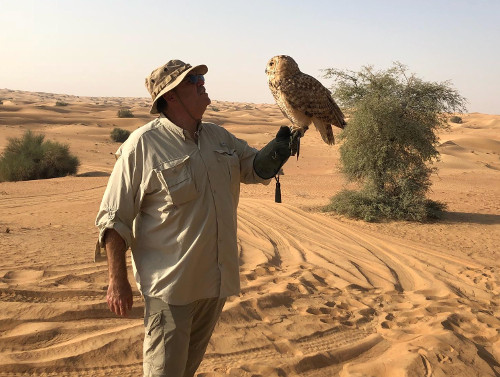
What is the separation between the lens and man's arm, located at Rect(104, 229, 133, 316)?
96.3 inches

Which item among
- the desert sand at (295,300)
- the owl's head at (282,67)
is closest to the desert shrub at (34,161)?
the desert sand at (295,300)

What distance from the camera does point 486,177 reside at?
20.4m

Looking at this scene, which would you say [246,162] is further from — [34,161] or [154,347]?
[34,161]

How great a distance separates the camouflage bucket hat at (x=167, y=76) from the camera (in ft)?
8.41

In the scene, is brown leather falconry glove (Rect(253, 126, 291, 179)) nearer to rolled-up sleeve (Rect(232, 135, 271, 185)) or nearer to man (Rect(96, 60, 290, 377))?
rolled-up sleeve (Rect(232, 135, 271, 185))

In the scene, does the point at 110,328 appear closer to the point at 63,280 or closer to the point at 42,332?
the point at 42,332

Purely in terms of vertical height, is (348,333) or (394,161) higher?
(394,161)

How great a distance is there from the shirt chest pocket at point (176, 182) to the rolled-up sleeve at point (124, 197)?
121 mm

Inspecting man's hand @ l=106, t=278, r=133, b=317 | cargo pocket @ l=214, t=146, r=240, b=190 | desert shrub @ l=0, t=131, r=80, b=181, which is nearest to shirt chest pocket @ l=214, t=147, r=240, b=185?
cargo pocket @ l=214, t=146, r=240, b=190

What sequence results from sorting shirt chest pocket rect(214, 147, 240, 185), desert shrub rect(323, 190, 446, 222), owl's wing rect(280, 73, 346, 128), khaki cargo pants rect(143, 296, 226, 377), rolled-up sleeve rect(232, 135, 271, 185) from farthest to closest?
1. desert shrub rect(323, 190, 446, 222)
2. owl's wing rect(280, 73, 346, 128)
3. rolled-up sleeve rect(232, 135, 271, 185)
4. shirt chest pocket rect(214, 147, 240, 185)
5. khaki cargo pants rect(143, 296, 226, 377)

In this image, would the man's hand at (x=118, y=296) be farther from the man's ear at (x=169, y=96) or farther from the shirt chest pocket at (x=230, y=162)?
the man's ear at (x=169, y=96)

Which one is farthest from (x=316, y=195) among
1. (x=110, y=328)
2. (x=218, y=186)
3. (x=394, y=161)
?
(x=218, y=186)

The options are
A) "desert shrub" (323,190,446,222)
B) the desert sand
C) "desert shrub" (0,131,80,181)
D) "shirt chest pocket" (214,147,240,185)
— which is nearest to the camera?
"shirt chest pocket" (214,147,240,185)

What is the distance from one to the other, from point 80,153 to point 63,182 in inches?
363
